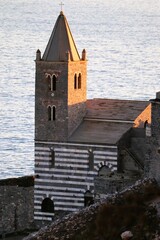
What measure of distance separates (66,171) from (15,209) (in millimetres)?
2567

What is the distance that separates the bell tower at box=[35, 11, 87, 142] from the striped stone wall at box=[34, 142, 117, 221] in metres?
0.63

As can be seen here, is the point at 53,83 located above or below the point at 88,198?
above

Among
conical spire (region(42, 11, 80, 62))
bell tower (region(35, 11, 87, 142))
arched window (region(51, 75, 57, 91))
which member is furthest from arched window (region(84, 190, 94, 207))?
conical spire (region(42, 11, 80, 62))

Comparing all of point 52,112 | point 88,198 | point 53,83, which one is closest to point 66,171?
point 88,198

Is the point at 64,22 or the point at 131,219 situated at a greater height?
the point at 64,22

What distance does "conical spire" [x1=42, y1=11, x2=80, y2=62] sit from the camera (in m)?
62.9

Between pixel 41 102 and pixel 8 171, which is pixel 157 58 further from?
pixel 41 102

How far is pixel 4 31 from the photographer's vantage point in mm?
188250

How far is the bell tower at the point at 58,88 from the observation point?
206 ft

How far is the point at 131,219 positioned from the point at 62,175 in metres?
13.6

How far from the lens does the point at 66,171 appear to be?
62.3 m

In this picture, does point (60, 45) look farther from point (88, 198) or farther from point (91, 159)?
point (88, 198)

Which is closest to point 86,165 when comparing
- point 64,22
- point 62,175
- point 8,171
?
point 62,175

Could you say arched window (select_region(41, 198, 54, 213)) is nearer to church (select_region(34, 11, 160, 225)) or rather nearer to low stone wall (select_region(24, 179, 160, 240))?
church (select_region(34, 11, 160, 225))
